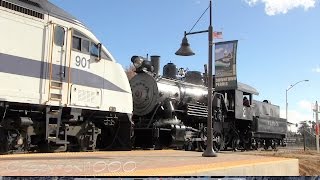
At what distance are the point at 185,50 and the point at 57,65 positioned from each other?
184 inches

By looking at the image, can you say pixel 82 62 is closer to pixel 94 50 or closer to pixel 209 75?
pixel 94 50

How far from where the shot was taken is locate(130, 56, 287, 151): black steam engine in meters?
19.1

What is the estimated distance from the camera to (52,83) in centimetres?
1312

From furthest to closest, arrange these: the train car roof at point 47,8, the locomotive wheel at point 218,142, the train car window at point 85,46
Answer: the locomotive wheel at point 218,142, the train car window at point 85,46, the train car roof at point 47,8

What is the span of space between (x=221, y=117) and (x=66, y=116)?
1203cm

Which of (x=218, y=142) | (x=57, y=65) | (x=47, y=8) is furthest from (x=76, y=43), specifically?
(x=218, y=142)

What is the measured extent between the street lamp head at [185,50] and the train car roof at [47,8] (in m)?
3.70

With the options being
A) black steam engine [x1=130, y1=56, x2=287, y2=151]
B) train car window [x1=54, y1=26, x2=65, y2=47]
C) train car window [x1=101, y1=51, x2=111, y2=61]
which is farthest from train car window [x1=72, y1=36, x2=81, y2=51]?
black steam engine [x1=130, y1=56, x2=287, y2=151]

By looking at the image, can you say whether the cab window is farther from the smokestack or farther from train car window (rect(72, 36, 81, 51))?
the smokestack

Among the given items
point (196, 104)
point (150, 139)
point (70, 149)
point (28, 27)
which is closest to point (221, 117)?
point (196, 104)

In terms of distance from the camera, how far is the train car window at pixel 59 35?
1340 cm

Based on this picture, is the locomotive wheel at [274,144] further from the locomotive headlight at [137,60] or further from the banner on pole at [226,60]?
the banner on pole at [226,60]

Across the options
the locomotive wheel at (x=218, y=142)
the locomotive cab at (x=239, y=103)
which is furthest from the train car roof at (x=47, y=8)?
the locomotive cab at (x=239, y=103)

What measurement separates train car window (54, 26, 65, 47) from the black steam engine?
6.40m
